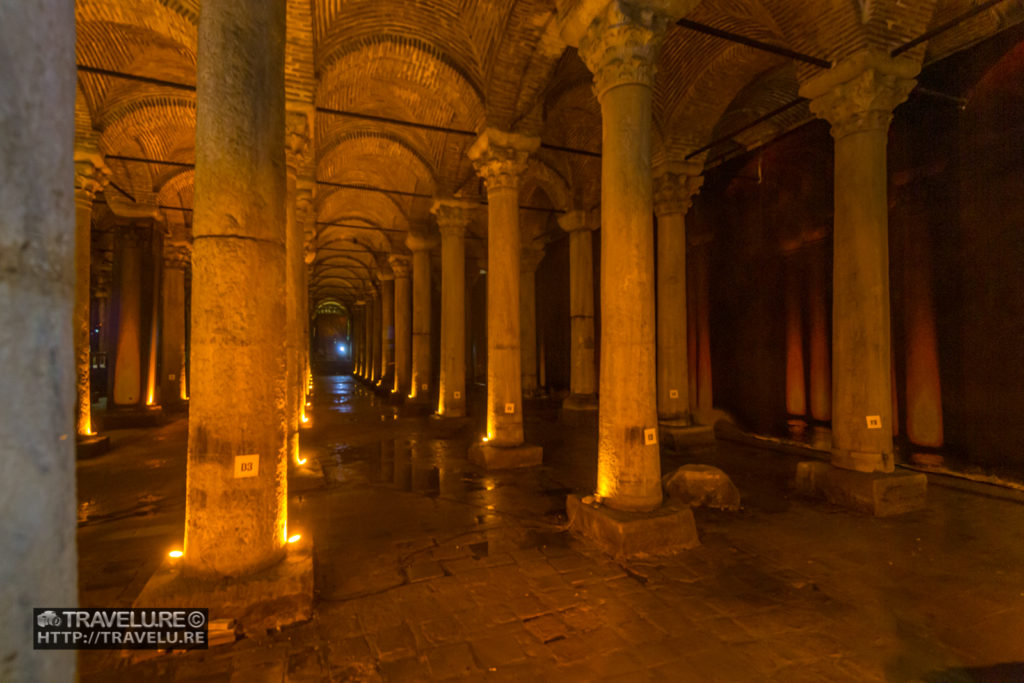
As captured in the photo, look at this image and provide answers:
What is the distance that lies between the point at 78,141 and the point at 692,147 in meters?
11.0

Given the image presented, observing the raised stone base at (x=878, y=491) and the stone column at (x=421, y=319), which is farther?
the stone column at (x=421, y=319)

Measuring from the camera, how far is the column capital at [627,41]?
15.3 ft

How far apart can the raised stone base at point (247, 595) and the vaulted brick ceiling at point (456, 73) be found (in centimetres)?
554

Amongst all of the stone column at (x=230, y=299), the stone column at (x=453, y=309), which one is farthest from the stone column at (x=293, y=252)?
the stone column at (x=453, y=309)

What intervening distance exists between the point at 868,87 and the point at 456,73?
5.75 m

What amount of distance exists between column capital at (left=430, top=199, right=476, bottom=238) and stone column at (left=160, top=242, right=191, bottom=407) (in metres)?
8.67

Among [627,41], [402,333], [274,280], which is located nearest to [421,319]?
[402,333]

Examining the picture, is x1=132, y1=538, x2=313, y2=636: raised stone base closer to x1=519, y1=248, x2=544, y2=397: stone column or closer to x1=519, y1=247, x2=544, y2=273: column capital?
x1=519, y1=248, x2=544, y2=397: stone column

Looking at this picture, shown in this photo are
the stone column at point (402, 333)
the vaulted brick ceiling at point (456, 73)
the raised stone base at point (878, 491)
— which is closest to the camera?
the raised stone base at point (878, 491)

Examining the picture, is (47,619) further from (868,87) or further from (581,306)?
(581,306)

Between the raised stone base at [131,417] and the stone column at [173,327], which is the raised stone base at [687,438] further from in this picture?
the stone column at [173,327]

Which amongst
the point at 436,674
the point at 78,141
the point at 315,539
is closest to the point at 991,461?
the point at 436,674

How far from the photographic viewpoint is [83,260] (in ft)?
27.0

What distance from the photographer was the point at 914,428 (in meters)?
7.19
